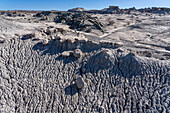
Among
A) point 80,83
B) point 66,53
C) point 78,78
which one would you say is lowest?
point 80,83

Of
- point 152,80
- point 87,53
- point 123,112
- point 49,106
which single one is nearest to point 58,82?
point 49,106

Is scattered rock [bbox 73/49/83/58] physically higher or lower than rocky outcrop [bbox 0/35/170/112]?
higher

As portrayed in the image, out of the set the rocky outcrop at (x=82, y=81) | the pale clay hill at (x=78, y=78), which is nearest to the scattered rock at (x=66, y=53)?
the pale clay hill at (x=78, y=78)

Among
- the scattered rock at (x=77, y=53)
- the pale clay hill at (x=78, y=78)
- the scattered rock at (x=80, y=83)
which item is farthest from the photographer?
the scattered rock at (x=77, y=53)

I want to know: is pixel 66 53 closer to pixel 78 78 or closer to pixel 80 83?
pixel 78 78

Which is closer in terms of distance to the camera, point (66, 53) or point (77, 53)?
point (77, 53)

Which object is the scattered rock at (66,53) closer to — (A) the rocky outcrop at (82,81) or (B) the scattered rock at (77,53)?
(A) the rocky outcrop at (82,81)

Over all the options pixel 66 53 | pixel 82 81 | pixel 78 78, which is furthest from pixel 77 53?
pixel 82 81

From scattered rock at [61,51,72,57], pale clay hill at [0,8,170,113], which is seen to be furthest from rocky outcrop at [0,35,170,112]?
scattered rock at [61,51,72,57]

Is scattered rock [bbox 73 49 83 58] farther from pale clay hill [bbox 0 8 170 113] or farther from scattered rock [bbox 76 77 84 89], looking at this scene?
scattered rock [bbox 76 77 84 89]

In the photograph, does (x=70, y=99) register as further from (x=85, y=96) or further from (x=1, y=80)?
(x=1, y=80)

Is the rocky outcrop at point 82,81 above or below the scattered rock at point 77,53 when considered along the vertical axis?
→ below
